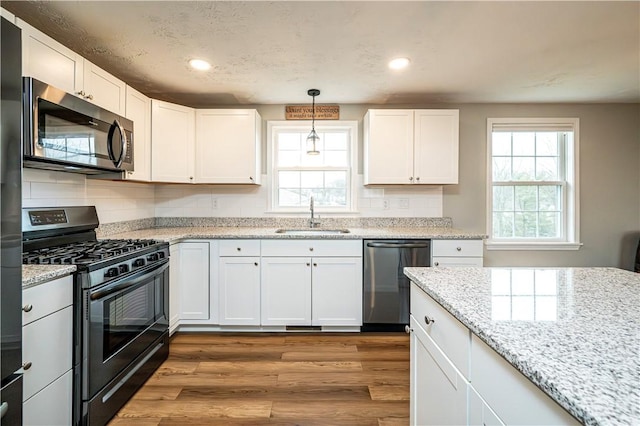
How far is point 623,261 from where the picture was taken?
3439mm

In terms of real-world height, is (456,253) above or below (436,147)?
below

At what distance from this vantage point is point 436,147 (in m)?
3.09

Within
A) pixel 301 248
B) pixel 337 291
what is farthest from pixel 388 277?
pixel 301 248

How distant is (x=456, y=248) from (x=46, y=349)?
9.07 feet

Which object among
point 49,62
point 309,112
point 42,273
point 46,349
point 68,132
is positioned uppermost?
point 309,112

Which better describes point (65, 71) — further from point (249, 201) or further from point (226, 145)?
point (249, 201)

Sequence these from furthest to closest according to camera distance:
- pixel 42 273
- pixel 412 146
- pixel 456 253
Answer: pixel 412 146
pixel 456 253
pixel 42 273

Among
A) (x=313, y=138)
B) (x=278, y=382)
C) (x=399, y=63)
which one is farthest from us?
(x=313, y=138)

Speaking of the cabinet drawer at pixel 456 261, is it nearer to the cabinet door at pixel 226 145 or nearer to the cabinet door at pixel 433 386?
the cabinet door at pixel 433 386

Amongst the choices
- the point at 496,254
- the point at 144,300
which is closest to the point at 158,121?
the point at 144,300

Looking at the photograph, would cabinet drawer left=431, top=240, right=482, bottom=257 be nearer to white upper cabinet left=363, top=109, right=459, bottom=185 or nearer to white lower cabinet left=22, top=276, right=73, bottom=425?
white upper cabinet left=363, top=109, right=459, bottom=185

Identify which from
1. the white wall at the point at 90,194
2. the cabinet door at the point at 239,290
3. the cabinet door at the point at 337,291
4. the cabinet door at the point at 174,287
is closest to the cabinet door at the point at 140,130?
the white wall at the point at 90,194

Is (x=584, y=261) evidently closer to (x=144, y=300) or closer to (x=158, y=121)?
(x=144, y=300)

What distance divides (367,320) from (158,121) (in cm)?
259
